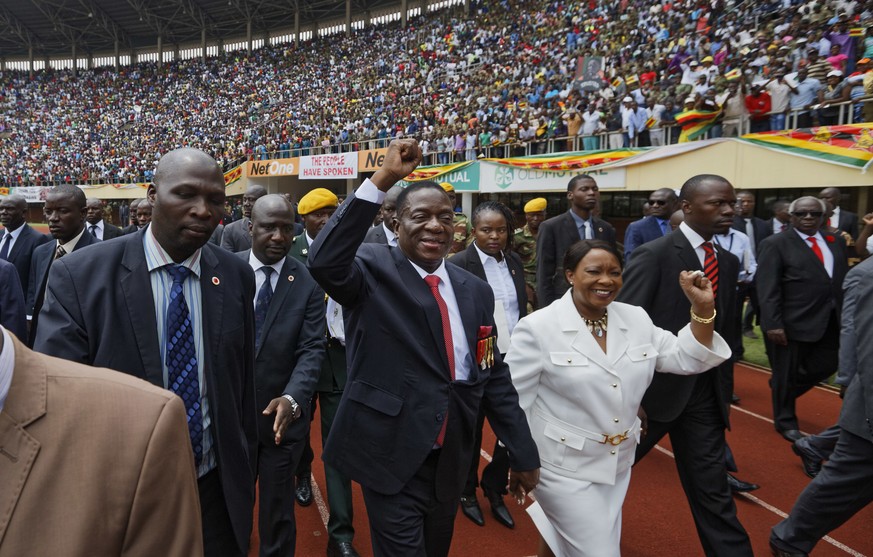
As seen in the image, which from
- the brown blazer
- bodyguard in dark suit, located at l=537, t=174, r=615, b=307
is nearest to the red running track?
bodyguard in dark suit, located at l=537, t=174, r=615, b=307

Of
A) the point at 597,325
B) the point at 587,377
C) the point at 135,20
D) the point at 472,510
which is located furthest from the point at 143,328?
the point at 135,20

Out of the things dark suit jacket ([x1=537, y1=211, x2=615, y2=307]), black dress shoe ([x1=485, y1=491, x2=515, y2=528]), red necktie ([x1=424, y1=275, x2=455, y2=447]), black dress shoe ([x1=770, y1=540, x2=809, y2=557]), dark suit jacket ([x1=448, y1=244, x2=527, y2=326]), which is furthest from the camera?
dark suit jacket ([x1=537, y1=211, x2=615, y2=307])

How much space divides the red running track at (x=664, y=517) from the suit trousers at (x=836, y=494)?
1.76 ft

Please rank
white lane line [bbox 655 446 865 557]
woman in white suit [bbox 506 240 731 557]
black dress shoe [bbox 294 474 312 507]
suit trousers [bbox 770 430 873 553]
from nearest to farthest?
woman in white suit [bbox 506 240 731 557] → suit trousers [bbox 770 430 873 553] → white lane line [bbox 655 446 865 557] → black dress shoe [bbox 294 474 312 507]

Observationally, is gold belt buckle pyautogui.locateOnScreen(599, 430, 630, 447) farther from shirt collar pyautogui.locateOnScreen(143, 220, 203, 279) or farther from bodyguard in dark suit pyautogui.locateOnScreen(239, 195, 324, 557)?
shirt collar pyautogui.locateOnScreen(143, 220, 203, 279)

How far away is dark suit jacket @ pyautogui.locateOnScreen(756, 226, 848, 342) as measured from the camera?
4.97 meters

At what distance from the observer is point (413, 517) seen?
225 cm

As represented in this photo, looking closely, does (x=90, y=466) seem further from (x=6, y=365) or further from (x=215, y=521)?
(x=215, y=521)

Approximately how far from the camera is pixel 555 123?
50.6ft

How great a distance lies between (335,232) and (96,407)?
118cm

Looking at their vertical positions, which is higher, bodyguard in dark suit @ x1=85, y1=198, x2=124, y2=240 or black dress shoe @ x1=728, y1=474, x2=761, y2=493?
bodyguard in dark suit @ x1=85, y1=198, x2=124, y2=240

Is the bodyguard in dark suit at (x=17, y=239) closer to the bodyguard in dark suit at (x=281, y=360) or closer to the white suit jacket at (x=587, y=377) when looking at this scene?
the bodyguard in dark suit at (x=281, y=360)

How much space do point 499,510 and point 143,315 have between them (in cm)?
284

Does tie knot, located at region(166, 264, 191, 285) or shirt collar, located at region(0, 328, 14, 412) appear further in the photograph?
tie knot, located at region(166, 264, 191, 285)
